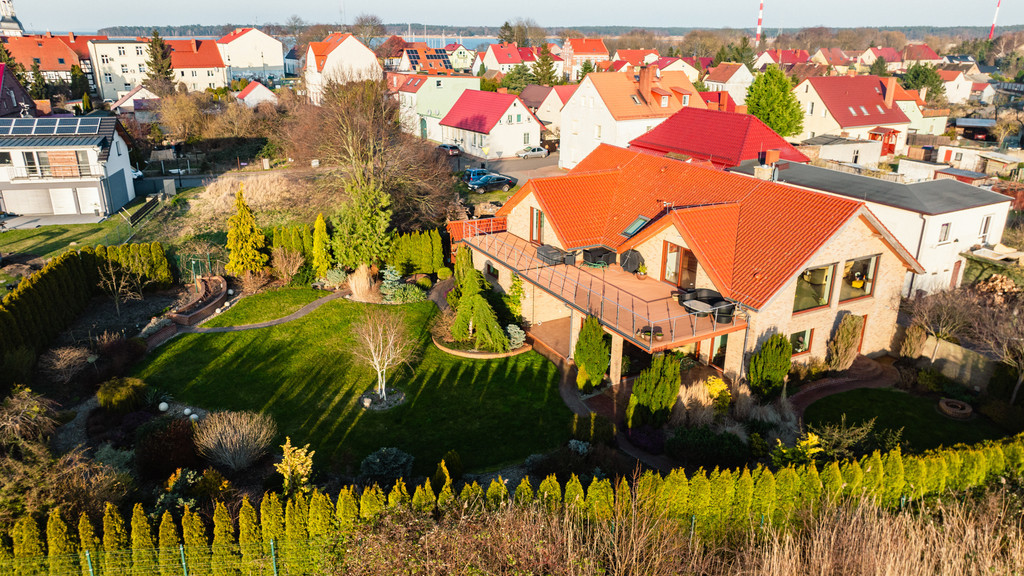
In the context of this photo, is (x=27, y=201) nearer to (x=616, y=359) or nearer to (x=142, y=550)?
(x=142, y=550)

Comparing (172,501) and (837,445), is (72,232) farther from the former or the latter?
(837,445)

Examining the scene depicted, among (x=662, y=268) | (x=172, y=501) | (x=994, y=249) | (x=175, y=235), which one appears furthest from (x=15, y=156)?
(x=994, y=249)

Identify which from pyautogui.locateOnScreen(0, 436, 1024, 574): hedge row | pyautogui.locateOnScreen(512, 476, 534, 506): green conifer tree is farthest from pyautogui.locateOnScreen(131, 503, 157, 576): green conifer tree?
pyautogui.locateOnScreen(512, 476, 534, 506): green conifer tree

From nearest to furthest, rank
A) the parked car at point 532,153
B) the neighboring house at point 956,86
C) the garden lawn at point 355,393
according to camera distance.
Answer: the garden lawn at point 355,393 → the parked car at point 532,153 → the neighboring house at point 956,86

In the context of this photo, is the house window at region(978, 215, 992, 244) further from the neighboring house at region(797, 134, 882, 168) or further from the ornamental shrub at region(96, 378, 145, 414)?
the ornamental shrub at region(96, 378, 145, 414)

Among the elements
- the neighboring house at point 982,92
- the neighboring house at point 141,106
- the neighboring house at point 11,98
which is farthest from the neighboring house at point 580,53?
the neighboring house at point 11,98

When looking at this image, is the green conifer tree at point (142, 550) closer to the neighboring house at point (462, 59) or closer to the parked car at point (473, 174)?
the parked car at point (473, 174)

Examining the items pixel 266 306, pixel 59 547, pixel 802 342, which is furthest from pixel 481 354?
pixel 59 547
